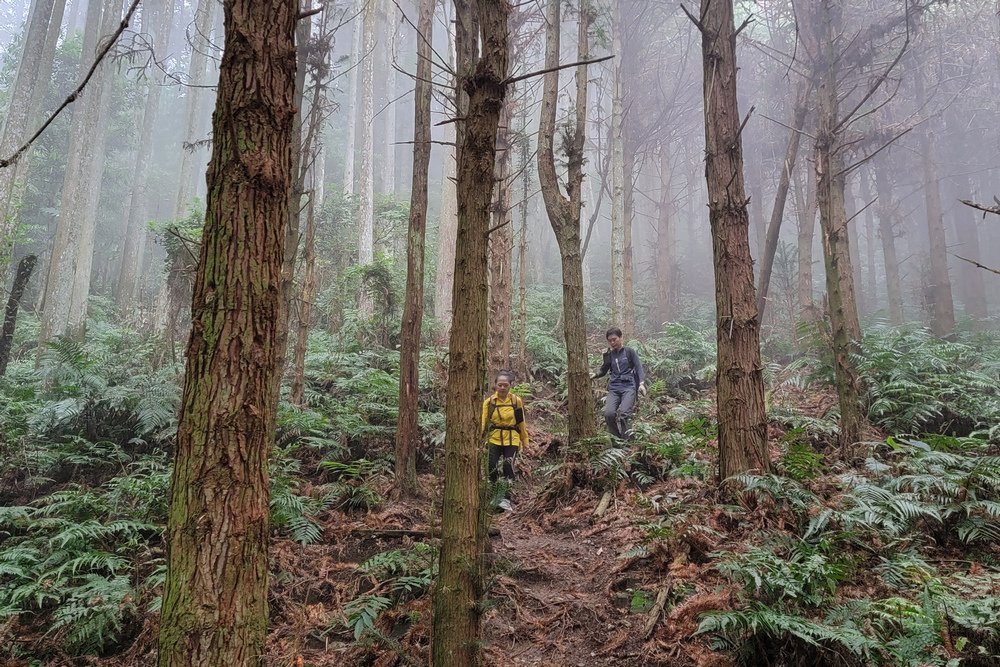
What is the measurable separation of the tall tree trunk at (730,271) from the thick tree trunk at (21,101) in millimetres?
12688

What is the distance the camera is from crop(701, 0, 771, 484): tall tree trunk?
4863 mm

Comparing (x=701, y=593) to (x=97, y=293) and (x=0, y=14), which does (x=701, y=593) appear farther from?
(x=0, y=14)

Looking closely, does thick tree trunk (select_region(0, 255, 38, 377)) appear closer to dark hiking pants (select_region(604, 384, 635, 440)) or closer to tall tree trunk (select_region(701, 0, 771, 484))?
dark hiking pants (select_region(604, 384, 635, 440))

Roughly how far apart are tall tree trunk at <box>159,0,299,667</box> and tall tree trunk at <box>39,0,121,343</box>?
1494 cm

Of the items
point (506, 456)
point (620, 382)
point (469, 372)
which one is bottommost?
point (506, 456)

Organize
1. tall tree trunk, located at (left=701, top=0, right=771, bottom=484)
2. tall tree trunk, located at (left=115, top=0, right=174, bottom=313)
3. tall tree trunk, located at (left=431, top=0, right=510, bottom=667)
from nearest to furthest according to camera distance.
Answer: tall tree trunk, located at (left=431, top=0, right=510, bottom=667) < tall tree trunk, located at (left=701, top=0, right=771, bottom=484) < tall tree trunk, located at (left=115, top=0, right=174, bottom=313)

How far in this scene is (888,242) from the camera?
22.8 metres

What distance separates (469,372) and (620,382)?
5.64 meters

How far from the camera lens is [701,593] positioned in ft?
11.6

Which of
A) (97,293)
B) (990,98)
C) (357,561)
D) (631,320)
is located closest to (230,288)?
(357,561)

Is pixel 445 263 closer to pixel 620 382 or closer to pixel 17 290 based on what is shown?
pixel 620 382

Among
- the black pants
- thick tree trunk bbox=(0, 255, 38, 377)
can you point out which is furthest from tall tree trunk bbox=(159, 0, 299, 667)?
thick tree trunk bbox=(0, 255, 38, 377)

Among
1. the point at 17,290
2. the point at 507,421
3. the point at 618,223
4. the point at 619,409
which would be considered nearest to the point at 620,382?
the point at 619,409

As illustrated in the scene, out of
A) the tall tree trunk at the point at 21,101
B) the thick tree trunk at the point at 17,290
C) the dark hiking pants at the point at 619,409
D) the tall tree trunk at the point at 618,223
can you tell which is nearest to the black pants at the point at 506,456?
the dark hiking pants at the point at 619,409
